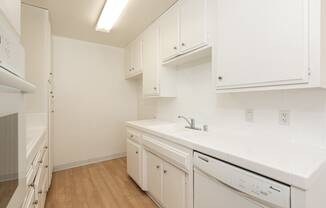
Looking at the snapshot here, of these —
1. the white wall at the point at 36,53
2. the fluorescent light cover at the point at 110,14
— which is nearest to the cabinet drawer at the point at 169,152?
the white wall at the point at 36,53

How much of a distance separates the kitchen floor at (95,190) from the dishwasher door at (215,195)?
3.23ft

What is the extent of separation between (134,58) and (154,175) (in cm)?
214

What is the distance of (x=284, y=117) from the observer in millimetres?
1357

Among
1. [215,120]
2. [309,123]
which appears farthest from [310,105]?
[215,120]

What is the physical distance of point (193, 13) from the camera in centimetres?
183

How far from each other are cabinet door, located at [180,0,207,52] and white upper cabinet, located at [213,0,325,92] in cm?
20

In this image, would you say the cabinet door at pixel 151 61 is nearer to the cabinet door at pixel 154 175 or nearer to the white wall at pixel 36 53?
the cabinet door at pixel 154 175

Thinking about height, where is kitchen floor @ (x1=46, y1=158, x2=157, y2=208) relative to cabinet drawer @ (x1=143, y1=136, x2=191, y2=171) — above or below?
below

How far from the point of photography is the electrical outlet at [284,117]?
1.34 meters

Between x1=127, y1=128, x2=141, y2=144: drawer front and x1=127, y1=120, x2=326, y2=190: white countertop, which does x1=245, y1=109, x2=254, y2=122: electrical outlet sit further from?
x1=127, y1=128, x2=141, y2=144: drawer front

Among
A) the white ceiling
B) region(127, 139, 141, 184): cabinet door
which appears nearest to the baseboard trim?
region(127, 139, 141, 184): cabinet door

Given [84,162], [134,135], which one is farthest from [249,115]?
[84,162]

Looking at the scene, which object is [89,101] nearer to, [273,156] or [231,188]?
[231,188]

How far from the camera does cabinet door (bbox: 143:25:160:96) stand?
253 cm
